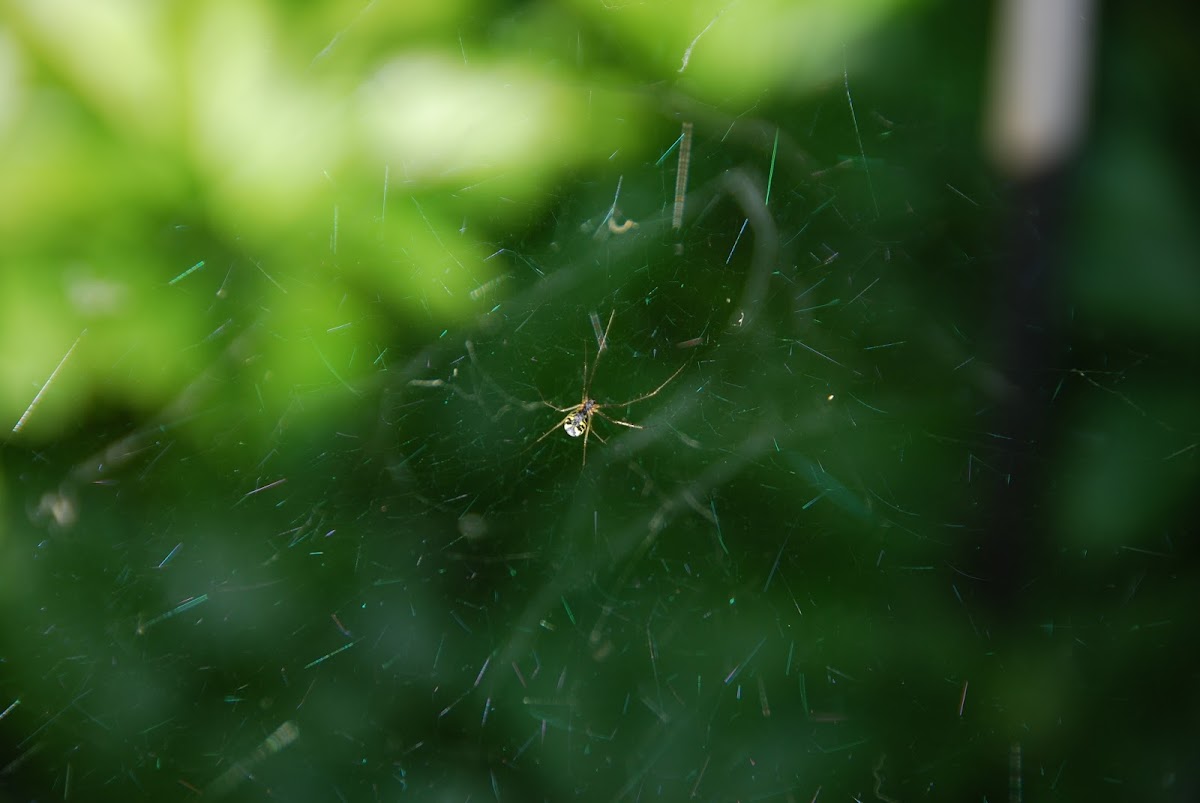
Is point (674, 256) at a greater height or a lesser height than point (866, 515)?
greater

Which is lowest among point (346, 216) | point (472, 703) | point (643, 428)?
point (472, 703)

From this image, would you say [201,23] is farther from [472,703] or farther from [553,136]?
[472,703]

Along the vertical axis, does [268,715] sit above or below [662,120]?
below

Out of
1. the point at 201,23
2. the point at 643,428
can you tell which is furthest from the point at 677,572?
the point at 201,23

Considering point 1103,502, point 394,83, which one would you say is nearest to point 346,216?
point 394,83

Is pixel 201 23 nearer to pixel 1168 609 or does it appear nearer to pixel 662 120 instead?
pixel 662 120

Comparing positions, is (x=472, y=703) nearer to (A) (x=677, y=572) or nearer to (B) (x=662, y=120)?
(A) (x=677, y=572)
